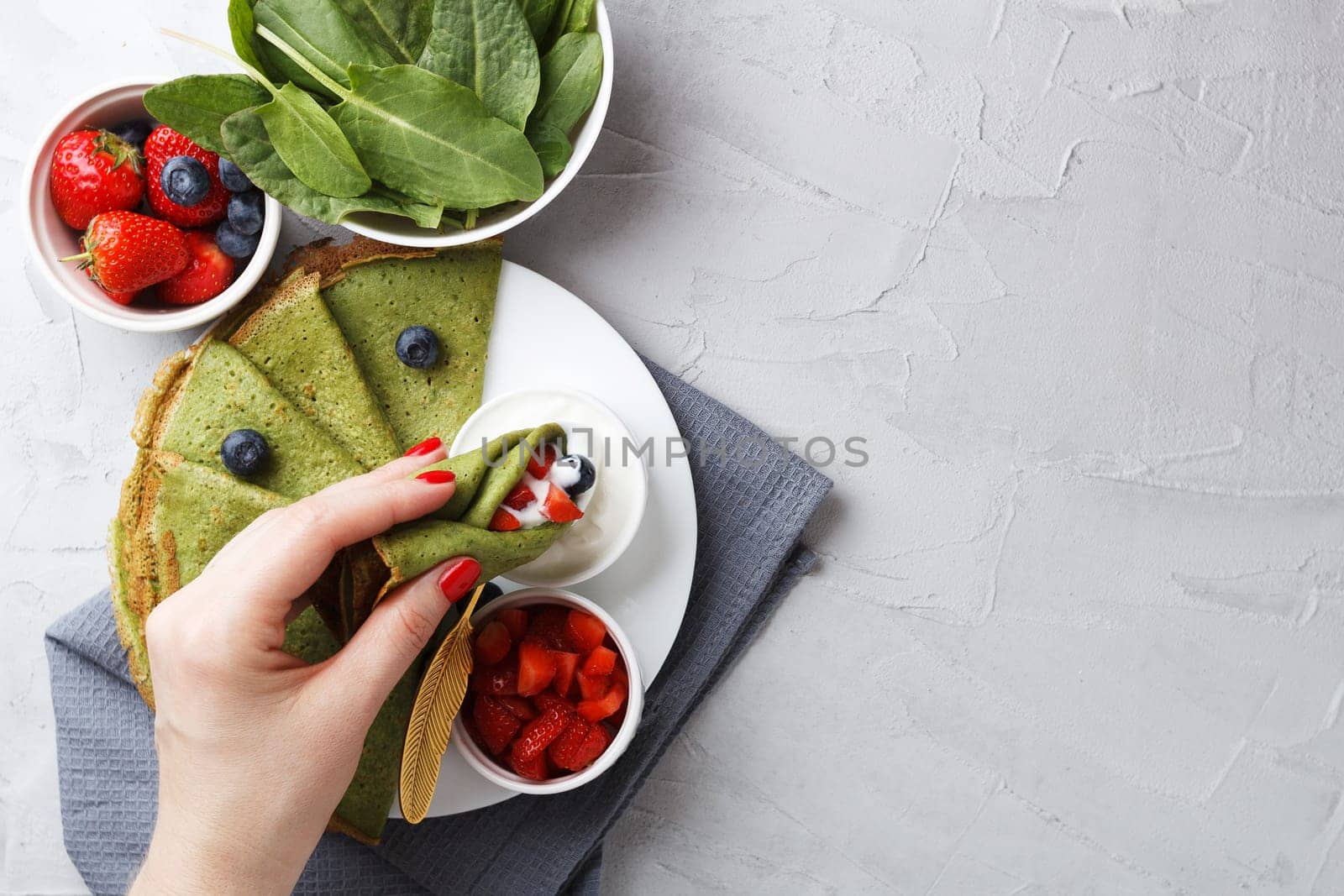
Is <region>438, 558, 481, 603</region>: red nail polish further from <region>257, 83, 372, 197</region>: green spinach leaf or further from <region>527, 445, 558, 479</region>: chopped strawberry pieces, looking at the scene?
<region>257, 83, 372, 197</region>: green spinach leaf

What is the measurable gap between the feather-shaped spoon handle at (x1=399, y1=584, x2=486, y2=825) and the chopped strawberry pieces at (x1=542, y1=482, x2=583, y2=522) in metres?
0.18

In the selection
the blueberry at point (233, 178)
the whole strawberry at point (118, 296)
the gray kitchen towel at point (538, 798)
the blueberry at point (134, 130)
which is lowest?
the gray kitchen towel at point (538, 798)

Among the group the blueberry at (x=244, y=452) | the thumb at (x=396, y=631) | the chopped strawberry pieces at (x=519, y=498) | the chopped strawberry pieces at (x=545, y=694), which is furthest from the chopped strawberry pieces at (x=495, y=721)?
the blueberry at (x=244, y=452)

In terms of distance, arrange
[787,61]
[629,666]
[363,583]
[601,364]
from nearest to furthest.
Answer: [363,583], [629,666], [601,364], [787,61]

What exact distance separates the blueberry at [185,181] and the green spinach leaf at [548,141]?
0.59 meters

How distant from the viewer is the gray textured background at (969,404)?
2105 millimetres

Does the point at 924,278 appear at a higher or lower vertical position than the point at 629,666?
higher

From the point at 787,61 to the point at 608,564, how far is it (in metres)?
1.12

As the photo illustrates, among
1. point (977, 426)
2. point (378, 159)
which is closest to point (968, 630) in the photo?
point (977, 426)

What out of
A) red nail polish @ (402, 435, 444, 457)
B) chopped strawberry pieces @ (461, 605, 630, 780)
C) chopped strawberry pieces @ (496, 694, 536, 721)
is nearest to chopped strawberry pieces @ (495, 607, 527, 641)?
chopped strawberry pieces @ (461, 605, 630, 780)

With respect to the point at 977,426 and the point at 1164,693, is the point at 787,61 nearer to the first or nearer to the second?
the point at 977,426

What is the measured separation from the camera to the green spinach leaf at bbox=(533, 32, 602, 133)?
1830mm

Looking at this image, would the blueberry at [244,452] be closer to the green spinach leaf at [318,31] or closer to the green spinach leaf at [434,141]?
the green spinach leaf at [434,141]

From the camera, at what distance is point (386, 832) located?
78.5 inches
